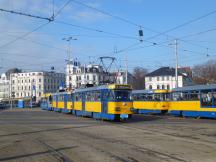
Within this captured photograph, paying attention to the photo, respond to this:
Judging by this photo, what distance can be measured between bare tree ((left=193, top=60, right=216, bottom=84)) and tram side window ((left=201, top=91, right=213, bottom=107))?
51.0 meters

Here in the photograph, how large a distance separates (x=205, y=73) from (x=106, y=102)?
63775mm

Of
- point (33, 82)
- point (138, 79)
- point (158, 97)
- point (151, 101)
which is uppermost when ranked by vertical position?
point (138, 79)

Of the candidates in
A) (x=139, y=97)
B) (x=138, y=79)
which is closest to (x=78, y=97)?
(x=139, y=97)

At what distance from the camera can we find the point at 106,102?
90.2 ft

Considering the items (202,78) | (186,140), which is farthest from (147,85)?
(186,140)

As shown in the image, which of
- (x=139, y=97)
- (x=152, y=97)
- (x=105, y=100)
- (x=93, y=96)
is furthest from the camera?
(x=139, y=97)

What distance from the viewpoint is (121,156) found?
11289mm

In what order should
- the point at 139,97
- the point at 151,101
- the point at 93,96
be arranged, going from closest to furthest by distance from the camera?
the point at 93,96 < the point at 151,101 < the point at 139,97

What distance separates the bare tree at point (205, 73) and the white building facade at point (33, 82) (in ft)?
206

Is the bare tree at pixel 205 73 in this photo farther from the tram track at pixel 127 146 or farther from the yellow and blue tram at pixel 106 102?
the tram track at pixel 127 146

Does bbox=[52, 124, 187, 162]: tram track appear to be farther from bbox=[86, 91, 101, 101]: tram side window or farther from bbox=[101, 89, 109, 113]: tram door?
bbox=[86, 91, 101, 101]: tram side window

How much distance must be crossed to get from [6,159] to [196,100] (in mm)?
21689

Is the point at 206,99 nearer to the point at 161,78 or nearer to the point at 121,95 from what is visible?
the point at 121,95

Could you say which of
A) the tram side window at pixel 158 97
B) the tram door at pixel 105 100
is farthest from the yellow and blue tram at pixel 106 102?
the tram side window at pixel 158 97
